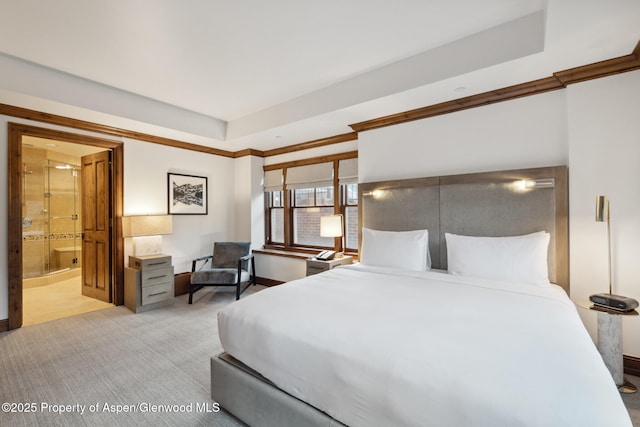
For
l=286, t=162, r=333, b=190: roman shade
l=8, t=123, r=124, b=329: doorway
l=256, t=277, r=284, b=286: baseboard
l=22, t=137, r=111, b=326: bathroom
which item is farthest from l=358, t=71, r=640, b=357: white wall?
l=22, t=137, r=111, b=326: bathroom

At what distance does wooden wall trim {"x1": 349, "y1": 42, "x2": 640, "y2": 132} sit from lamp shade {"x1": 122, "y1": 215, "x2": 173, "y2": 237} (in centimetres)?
318

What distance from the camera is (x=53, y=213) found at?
239 inches

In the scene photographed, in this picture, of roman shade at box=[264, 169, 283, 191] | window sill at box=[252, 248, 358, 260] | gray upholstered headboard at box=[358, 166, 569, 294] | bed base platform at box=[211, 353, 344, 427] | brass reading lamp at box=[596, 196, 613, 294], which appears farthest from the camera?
roman shade at box=[264, 169, 283, 191]

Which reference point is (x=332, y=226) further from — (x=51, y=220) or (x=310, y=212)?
(x=51, y=220)

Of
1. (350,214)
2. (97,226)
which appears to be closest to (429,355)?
(350,214)

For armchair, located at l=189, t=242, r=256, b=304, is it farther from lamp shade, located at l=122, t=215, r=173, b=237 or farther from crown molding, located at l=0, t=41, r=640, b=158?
crown molding, located at l=0, t=41, r=640, b=158

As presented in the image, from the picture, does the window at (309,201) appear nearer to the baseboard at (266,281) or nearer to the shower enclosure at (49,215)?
the baseboard at (266,281)

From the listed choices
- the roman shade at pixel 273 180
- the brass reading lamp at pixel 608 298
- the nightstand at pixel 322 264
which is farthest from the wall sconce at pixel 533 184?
the roman shade at pixel 273 180

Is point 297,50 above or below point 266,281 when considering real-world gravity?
above

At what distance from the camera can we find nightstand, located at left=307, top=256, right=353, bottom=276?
3.91 meters

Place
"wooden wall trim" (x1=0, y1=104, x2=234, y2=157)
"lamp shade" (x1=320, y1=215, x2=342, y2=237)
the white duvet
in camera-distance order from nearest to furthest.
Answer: the white duvet < "wooden wall trim" (x1=0, y1=104, x2=234, y2=157) < "lamp shade" (x1=320, y1=215, x2=342, y2=237)

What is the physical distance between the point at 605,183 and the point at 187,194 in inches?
212

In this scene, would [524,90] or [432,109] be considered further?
[432,109]

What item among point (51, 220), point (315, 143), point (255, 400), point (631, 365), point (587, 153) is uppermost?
point (315, 143)
